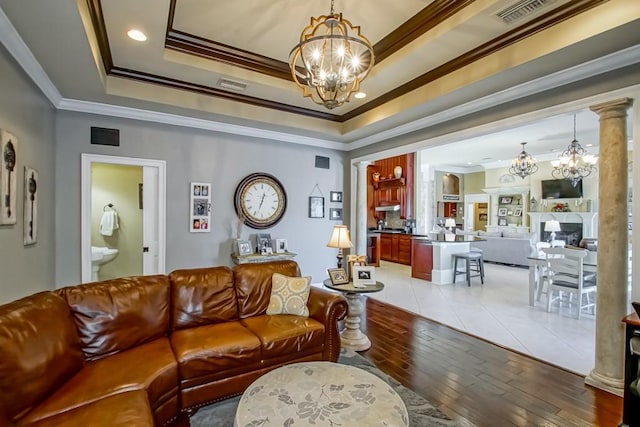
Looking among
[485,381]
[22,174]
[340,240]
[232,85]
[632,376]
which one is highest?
[232,85]

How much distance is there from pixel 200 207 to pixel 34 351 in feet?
9.89

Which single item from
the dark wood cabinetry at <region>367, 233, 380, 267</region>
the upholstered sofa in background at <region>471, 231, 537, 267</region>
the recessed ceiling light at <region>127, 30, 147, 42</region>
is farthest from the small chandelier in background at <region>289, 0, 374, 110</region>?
the dark wood cabinetry at <region>367, 233, 380, 267</region>

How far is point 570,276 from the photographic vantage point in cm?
439

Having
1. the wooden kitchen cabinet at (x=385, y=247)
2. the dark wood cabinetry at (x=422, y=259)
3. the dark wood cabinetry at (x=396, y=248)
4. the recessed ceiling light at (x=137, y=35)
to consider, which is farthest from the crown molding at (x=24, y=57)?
the wooden kitchen cabinet at (x=385, y=247)

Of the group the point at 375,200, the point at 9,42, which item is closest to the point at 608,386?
the point at 9,42

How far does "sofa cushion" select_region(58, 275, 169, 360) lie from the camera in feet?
7.25

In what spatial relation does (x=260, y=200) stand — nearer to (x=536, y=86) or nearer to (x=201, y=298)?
(x=201, y=298)

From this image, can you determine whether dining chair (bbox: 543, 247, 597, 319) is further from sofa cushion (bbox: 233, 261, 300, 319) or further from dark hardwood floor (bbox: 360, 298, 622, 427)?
sofa cushion (bbox: 233, 261, 300, 319)

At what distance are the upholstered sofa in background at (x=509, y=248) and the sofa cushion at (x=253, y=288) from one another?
6.67 m

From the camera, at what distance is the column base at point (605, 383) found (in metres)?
2.51

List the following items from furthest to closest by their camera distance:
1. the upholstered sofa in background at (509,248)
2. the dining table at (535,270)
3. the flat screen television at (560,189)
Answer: the flat screen television at (560,189) → the upholstered sofa in background at (509,248) → the dining table at (535,270)

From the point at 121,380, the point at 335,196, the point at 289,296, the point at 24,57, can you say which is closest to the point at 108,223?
the point at 24,57

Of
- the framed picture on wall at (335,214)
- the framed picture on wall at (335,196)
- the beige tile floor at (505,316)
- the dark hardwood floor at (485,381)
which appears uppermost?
the framed picture on wall at (335,196)

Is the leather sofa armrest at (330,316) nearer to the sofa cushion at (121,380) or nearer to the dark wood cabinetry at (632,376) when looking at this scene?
the sofa cushion at (121,380)
